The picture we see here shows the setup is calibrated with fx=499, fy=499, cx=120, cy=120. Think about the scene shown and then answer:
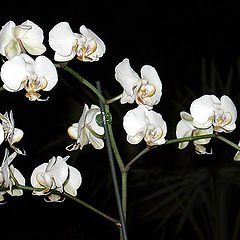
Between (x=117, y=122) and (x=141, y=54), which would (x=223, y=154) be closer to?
(x=117, y=122)

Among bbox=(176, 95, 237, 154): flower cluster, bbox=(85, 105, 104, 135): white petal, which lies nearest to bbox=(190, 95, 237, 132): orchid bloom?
bbox=(176, 95, 237, 154): flower cluster

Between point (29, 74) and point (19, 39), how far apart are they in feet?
0.16

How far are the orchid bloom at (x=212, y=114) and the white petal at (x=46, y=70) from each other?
0.55ft

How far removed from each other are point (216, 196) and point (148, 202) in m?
0.26

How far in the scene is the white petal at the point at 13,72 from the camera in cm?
56

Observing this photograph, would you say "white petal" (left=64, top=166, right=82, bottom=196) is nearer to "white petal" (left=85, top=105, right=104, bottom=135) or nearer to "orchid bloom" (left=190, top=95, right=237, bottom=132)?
"white petal" (left=85, top=105, right=104, bottom=135)

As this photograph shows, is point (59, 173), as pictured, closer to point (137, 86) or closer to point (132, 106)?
point (137, 86)

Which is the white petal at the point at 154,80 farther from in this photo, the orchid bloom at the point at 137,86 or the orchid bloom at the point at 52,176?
the orchid bloom at the point at 52,176

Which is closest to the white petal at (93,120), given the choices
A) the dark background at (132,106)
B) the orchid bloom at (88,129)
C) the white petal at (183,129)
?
the orchid bloom at (88,129)

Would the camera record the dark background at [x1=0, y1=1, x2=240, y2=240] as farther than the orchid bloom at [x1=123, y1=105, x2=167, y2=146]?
Yes

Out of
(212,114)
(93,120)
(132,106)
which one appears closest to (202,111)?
(212,114)

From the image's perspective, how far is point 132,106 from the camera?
1.64 meters

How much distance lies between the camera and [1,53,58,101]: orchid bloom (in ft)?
1.85

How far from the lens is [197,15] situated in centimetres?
245
